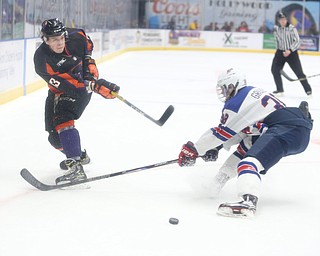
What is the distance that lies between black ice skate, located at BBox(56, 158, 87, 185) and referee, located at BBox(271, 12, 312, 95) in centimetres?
484

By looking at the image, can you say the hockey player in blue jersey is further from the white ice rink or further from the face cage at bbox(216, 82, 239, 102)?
the white ice rink

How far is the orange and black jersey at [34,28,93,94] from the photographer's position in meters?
3.21

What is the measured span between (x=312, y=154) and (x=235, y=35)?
12.9 metres

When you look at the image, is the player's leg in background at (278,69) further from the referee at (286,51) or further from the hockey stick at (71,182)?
the hockey stick at (71,182)

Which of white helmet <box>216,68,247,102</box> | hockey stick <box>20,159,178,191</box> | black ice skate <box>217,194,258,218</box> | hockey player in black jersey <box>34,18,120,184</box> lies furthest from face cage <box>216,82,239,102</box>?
hockey player in black jersey <box>34,18,120,184</box>

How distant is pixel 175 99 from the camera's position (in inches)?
282

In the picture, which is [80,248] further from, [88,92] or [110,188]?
[88,92]

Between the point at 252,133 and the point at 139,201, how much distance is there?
2.00ft

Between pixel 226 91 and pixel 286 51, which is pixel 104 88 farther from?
pixel 286 51

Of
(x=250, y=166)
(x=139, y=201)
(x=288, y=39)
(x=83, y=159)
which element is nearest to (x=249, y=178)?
(x=250, y=166)

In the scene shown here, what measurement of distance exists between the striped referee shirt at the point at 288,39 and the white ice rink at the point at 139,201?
6.37 feet

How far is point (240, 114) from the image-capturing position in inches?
111

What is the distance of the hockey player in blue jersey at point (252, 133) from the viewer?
2691 mm

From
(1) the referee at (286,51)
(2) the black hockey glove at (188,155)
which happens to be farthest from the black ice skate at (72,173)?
(1) the referee at (286,51)
